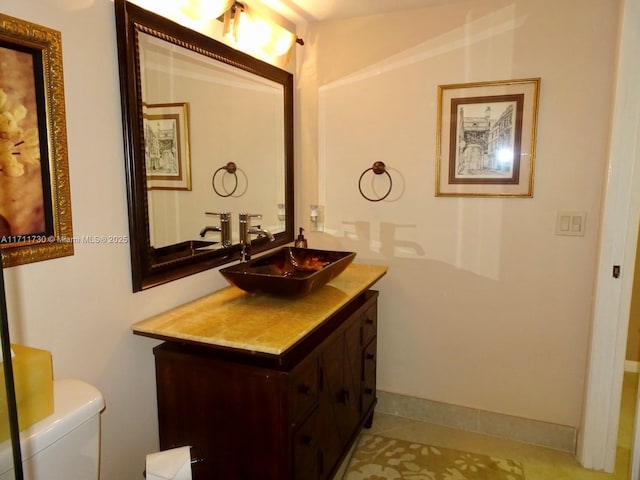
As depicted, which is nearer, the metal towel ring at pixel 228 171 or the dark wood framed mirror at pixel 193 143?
the dark wood framed mirror at pixel 193 143

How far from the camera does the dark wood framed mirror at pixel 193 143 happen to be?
1.48 metres

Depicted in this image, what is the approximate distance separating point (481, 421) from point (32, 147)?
2387mm

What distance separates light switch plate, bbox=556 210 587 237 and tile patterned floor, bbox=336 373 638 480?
112cm

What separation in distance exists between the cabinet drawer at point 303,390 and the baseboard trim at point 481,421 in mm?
1130

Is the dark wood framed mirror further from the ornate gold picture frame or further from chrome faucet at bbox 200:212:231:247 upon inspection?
the ornate gold picture frame

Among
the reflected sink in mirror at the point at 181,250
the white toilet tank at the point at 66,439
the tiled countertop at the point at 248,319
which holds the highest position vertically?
the reflected sink in mirror at the point at 181,250

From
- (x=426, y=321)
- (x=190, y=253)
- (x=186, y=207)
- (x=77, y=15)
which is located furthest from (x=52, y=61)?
(x=426, y=321)

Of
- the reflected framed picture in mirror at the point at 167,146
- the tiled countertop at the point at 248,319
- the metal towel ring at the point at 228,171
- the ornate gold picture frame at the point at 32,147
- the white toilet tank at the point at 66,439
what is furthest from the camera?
the metal towel ring at the point at 228,171

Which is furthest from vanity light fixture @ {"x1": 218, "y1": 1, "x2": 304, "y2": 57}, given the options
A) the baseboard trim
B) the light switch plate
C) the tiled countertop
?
the baseboard trim

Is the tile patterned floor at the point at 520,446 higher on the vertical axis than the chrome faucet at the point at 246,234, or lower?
lower

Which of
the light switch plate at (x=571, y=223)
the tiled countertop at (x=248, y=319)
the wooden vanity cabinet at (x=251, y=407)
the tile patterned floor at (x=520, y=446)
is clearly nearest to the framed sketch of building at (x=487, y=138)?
the light switch plate at (x=571, y=223)

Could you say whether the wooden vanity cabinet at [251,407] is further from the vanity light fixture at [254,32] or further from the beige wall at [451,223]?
the vanity light fixture at [254,32]

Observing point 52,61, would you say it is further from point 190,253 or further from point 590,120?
point 590,120

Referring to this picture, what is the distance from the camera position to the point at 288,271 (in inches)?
87.0
